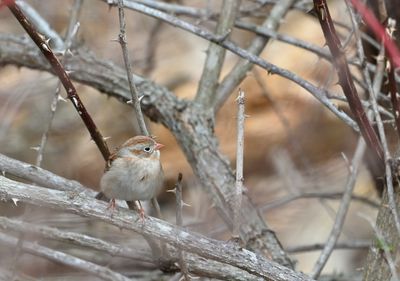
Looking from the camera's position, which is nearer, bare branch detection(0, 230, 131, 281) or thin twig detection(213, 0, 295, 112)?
bare branch detection(0, 230, 131, 281)

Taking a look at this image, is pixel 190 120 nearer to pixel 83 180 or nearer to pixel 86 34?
pixel 83 180

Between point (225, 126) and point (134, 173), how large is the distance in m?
4.13

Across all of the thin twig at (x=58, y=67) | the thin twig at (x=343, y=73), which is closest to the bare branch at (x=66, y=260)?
the thin twig at (x=58, y=67)

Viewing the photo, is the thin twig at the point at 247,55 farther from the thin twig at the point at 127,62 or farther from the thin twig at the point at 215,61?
the thin twig at the point at 127,62

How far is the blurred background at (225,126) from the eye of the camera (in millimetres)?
7477

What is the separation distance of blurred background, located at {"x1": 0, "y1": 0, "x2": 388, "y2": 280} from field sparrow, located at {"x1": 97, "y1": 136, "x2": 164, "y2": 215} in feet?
7.68

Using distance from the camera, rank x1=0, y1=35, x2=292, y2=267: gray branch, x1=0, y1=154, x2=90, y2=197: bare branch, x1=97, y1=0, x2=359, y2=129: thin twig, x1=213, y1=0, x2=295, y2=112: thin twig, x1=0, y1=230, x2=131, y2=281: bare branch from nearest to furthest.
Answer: x1=0, y1=154, x2=90, y2=197: bare branch, x1=97, y1=0, x2=359, y2=129: thin twig, x1=0, y1=230, x2=131, y2=281: bare branch, x1=0, y1=35, x2=292, y2=267: gray branch, x1=213, y1=0, x2=295, y2=112: thin twig

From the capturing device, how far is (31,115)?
887 cm

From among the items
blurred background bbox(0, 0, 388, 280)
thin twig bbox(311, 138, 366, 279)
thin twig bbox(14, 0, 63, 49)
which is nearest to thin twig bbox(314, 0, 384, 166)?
thin twig bbox(311, 138, 366, 279)

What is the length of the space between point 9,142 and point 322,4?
5604 mm

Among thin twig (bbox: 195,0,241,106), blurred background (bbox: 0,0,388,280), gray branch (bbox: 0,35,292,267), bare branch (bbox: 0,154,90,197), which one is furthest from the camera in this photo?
blurred background (bbox: 0,0,388,280)

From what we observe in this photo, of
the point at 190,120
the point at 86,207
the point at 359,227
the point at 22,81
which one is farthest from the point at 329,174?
the point at 86,207

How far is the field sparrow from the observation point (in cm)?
425

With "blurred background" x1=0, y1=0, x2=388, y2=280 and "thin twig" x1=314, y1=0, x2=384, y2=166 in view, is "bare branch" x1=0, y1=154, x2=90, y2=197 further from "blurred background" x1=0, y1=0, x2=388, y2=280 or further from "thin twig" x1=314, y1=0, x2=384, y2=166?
"blurred background" x1=0, y1=0, x2=388, y2=280
